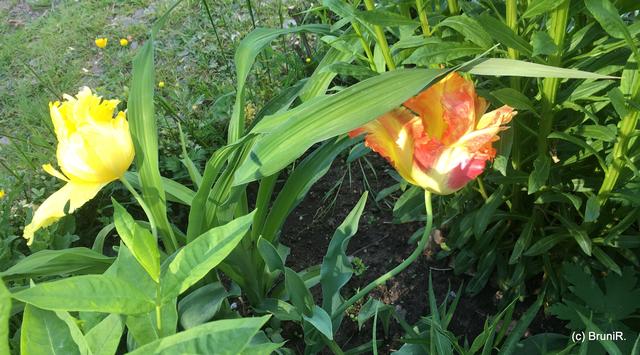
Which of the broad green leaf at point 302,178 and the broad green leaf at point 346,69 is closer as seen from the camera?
the broad green leaf at point 346,69

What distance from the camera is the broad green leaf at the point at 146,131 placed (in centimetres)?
126

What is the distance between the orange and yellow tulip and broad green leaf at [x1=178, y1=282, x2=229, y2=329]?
1.64 ft

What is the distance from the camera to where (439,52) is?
104 cm

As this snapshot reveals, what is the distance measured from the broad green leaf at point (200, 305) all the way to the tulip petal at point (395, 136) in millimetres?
499

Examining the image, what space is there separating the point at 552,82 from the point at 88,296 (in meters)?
0.84

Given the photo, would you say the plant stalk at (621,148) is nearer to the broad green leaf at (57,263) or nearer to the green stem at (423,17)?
the green stem at (423,17)

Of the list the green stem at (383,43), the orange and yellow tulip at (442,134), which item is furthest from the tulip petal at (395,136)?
the green stem at (383,43)

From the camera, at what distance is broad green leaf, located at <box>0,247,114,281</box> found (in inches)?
46.6

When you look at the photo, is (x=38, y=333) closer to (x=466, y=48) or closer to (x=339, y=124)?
(x=339, y=124)

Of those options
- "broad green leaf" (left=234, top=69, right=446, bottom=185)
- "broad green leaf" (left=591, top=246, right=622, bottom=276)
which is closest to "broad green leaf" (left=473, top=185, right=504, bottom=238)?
"broad green leaf" (left=591, top=246, right=622, bottom=276)

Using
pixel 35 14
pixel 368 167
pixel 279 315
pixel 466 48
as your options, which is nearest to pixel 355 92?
pixel 466 48

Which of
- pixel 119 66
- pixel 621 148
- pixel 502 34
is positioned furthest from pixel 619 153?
pixel 119 66

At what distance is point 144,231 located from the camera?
74cm

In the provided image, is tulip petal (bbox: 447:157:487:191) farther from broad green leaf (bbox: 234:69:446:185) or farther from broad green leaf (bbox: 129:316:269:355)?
broad green leaf (bbox: 129:316:269:355)
